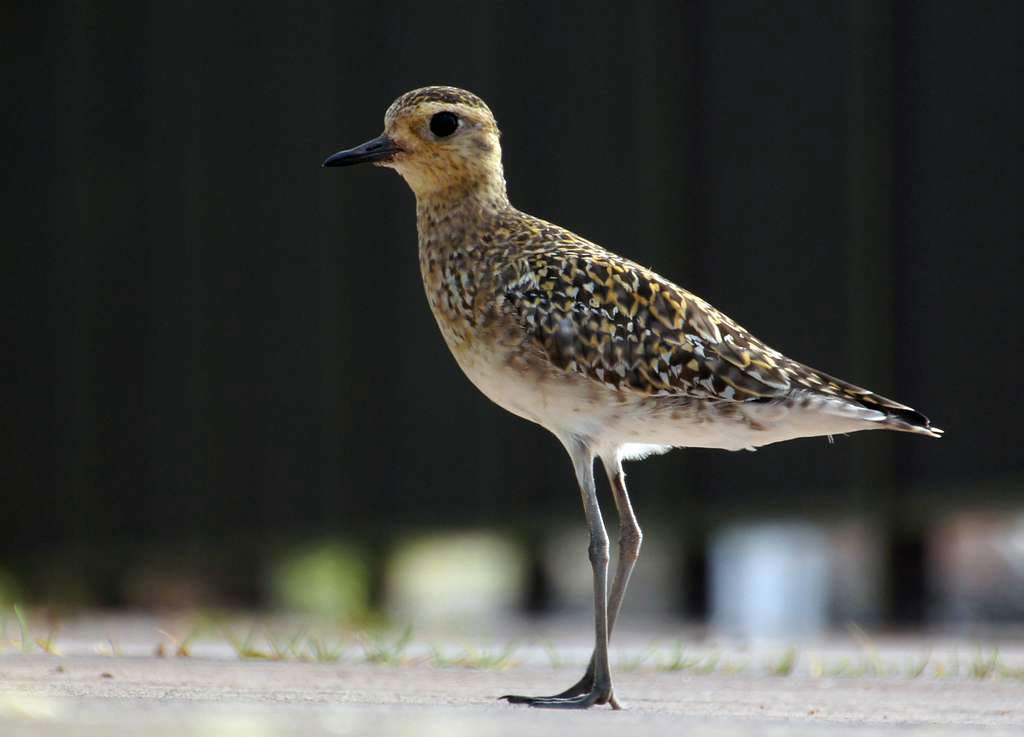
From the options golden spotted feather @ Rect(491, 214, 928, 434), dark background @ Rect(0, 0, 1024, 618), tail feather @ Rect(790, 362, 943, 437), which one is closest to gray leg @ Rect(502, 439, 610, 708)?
golden spotted feather @ Rect(491, 214, 928, 434)

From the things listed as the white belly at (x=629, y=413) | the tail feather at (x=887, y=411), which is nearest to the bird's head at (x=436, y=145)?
the white belly at (x=629, y=413)

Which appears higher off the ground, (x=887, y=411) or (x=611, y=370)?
(x=611, y=370)

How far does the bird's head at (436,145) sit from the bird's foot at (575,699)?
6.05ft

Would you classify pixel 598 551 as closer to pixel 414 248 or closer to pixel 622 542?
pixel 622 542

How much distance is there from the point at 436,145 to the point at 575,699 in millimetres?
2042

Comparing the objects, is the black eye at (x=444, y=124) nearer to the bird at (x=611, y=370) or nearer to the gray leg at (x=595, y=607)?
the bird at (x=611, y=370)

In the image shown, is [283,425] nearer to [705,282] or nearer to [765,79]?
[705,282]

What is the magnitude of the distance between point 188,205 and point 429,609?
340 cm

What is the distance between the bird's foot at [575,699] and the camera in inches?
187

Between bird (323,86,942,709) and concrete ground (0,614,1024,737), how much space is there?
515mm

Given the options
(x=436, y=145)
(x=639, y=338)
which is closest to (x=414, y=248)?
(x=436, y=145)

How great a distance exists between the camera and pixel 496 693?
5.10m

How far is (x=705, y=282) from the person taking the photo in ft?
31.8

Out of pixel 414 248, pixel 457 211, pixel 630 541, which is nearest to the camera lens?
pixel 630 541
